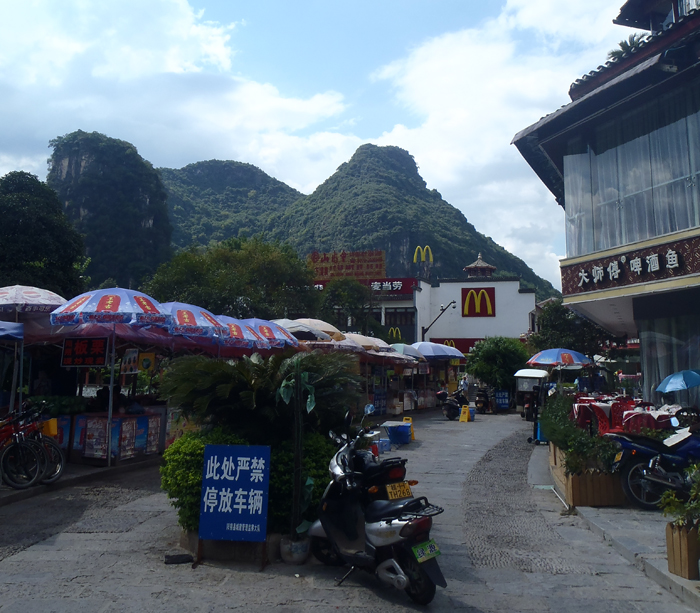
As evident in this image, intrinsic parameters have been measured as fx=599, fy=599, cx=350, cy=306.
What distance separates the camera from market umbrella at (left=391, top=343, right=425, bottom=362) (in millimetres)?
24969

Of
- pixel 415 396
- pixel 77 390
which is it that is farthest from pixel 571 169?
pixel 415 396

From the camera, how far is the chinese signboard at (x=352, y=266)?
5559 centimetres

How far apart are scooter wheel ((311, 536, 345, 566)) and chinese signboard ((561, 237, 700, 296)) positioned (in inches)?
336

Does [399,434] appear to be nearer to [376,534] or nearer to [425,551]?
[376,534]

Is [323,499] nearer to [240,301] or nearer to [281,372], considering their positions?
[281,372]

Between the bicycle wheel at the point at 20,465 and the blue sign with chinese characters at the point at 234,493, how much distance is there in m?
4.08

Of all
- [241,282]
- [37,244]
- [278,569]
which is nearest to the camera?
[278,569]

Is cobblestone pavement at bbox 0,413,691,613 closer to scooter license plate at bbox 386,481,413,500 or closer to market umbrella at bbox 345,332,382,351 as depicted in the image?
scooter license plate at bbox 386,481,413,500

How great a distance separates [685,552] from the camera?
5.02m

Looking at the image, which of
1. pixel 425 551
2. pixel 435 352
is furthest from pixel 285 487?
pixel 435 352

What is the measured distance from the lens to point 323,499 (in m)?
5.37

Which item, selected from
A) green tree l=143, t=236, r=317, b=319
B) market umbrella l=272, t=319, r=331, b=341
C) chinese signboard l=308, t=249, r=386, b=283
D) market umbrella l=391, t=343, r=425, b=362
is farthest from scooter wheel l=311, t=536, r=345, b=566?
chinese signboard l=308, t=249, r=386, b=283

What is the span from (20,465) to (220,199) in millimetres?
115049

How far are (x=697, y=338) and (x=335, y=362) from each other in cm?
844
